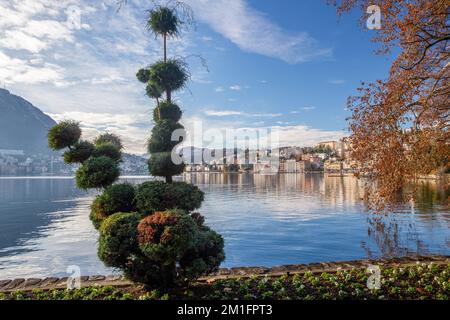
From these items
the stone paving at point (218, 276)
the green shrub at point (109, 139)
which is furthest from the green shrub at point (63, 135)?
the stone paving at point (218, 276)

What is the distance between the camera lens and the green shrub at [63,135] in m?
9.74

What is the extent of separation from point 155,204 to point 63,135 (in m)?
3.88

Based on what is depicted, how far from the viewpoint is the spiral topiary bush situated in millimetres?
7242

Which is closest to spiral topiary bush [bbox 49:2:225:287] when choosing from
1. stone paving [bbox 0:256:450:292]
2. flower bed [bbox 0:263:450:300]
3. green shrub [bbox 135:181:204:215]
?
green shrub [bbox 135:181:204:215]

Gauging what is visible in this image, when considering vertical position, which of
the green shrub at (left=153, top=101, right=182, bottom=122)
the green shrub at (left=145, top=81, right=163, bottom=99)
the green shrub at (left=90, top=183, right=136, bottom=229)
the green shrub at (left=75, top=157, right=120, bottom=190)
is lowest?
the green shrub at (left=90, top=183, right=136, bottom=229)

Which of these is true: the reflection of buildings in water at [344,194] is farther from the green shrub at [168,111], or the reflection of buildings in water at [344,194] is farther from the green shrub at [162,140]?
the green shrub at [162,140]

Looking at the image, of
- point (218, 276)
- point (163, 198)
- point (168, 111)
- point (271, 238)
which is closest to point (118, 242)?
point (163, 198)

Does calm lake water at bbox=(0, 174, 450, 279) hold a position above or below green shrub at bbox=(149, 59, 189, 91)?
below

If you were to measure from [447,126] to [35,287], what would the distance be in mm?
13939

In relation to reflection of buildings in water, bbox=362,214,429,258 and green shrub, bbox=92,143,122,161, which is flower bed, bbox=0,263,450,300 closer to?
green shrub, bbox=92,143,122,161

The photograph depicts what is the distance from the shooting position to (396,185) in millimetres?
10055
